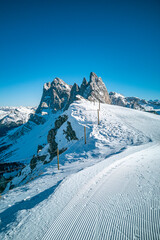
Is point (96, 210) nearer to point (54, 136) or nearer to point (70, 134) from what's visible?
point (70, 134)

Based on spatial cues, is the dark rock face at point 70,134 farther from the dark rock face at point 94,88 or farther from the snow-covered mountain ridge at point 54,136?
the dark rock face at point 94,88

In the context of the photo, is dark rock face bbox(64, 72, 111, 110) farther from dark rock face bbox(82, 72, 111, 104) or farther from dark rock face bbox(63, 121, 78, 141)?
dark rock face bbox(63, 121, 78, 141)

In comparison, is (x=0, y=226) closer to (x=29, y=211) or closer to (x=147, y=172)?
(x=29, y=211)

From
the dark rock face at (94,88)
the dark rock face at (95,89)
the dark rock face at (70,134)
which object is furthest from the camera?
the dark rock face at (94,88)

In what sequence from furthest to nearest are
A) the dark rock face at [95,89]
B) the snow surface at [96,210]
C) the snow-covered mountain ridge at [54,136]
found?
the dark rock face at [95,89] → the snow-covered mountain ridge at [54,136] → the snow surface at [96,210]

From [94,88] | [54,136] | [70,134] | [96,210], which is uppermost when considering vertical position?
[94,88]

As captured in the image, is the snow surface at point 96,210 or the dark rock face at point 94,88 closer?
the snow surface at point 96,210

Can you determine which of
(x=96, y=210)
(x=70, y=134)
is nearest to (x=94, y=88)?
(x=70, y=134)

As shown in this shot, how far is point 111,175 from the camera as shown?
6.75 meters

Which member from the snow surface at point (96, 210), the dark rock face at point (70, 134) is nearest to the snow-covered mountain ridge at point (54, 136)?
the dark rock face at point (70, 134)

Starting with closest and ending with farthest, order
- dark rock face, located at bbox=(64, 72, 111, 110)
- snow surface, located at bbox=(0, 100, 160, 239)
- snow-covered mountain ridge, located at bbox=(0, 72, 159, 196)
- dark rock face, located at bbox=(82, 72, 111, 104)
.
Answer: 1. snow surface, located at bbox=(0, 100, 160, 239)
2. snow-covered mountain ridge, located at bbox=(0, 72, 159, 196)
3. dark rock face, located at bbox=(82, 72, 111, 104)
4. dark rock face, located at bbox=(64, 72, 111, 110)

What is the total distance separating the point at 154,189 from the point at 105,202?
2495 mm

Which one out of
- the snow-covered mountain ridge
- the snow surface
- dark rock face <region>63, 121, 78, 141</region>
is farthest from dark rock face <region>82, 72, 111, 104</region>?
the snow surface

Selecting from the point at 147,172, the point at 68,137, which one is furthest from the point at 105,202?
the point at 68,137
